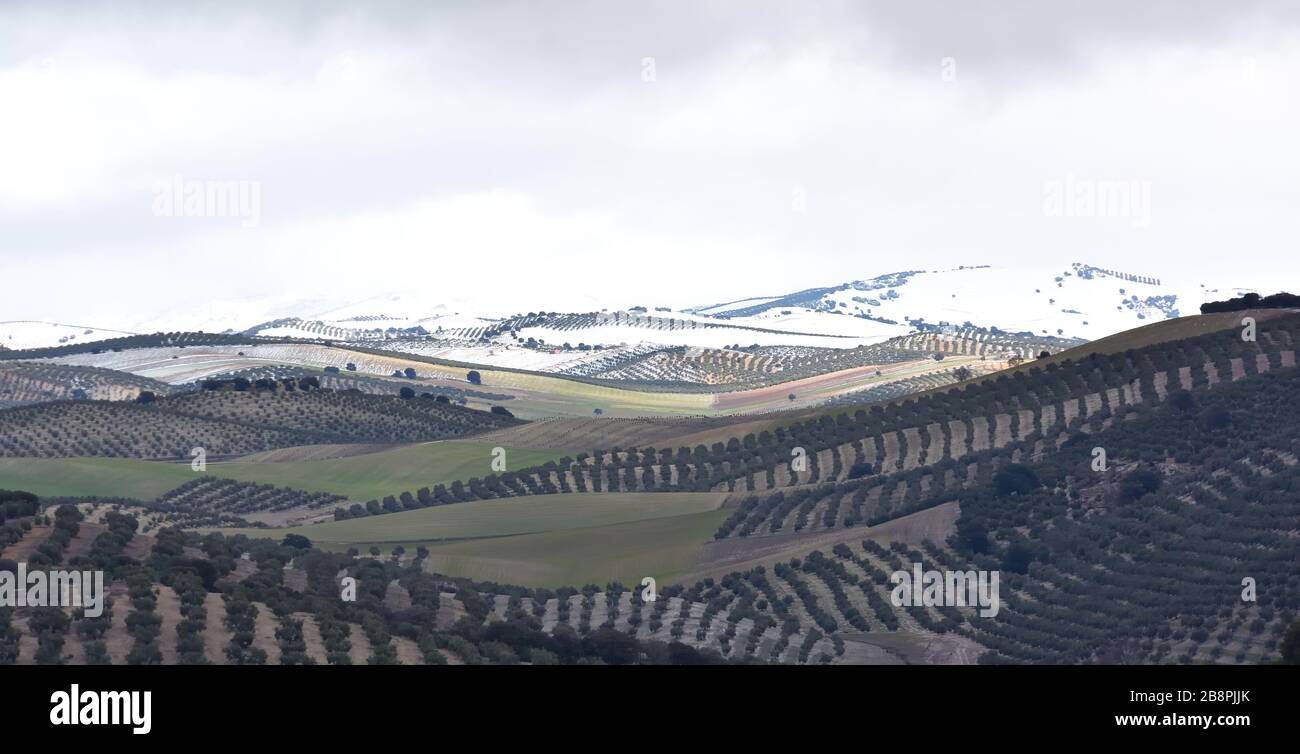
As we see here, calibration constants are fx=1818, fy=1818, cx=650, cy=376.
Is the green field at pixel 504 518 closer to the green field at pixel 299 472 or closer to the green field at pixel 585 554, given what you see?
the green field at pixel 585 554

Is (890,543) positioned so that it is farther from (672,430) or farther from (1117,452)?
(672,430)

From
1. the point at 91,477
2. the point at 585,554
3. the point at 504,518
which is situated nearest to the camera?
the point at 585,554

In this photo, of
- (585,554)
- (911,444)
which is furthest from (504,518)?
(911,444)

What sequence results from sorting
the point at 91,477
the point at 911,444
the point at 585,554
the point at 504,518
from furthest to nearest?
the point at 91,477
the point at 911,444
the point at 504,518
the point at 585,554

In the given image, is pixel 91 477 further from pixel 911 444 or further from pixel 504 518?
pixel 911 444

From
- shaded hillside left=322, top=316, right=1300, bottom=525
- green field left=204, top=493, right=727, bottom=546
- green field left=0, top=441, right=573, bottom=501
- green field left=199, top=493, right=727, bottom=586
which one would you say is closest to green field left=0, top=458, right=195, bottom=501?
green field left=0, top=441, right=573, bottom=501

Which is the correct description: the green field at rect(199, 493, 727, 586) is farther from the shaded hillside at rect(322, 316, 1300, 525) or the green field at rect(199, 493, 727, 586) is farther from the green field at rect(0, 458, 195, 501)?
the green field at rect(0, 458, 195, 501)
